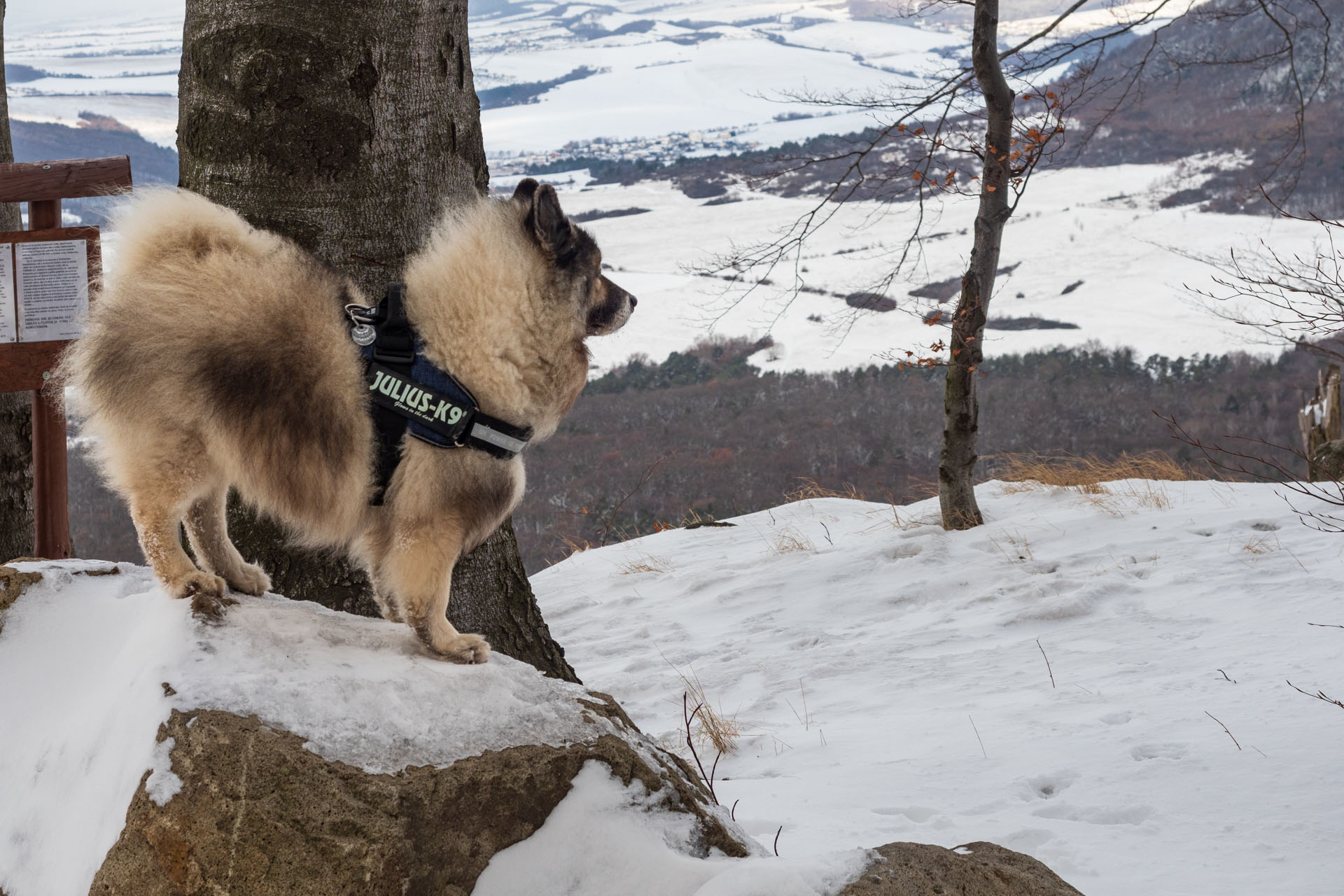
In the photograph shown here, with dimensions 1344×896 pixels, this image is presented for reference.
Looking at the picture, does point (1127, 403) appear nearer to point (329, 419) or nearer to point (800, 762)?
point (800, 762)

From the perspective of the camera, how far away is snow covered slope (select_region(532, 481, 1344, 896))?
301 cm

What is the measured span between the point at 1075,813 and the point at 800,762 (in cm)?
107

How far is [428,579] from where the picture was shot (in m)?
2.79

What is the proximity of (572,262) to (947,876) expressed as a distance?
200cm

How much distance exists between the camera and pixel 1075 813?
10.2 feet

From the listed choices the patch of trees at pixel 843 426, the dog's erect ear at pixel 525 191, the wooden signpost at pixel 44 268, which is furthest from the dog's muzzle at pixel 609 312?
the patch of trees at pixel 843 426

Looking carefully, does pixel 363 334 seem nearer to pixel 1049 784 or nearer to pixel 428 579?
pixel 428 579

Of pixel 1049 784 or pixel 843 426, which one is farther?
pixel 843 426

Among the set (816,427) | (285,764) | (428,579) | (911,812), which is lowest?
(816,427)

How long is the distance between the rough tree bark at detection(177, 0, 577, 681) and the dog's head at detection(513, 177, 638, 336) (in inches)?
33.5

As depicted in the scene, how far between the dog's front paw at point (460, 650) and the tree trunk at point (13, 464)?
3613 millimetres

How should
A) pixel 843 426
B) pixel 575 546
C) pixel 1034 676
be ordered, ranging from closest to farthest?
Answer: pixel 1034 676 < pixel 575 546 < pixel 843 426

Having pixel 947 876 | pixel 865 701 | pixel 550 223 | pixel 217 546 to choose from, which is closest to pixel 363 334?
pixel 550 223

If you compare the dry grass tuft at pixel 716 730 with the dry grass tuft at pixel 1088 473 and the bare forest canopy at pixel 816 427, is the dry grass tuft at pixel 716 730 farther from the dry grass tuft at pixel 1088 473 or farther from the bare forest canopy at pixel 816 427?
the bare forest canopy at pixel 816 427
